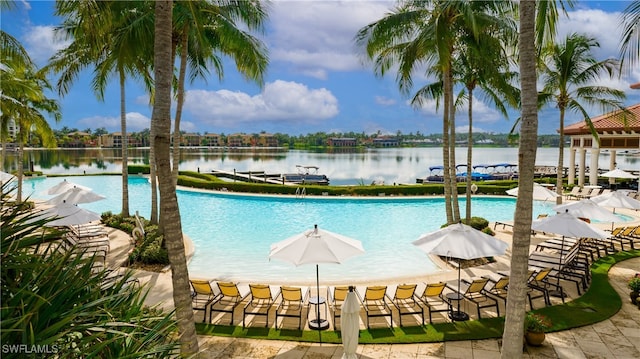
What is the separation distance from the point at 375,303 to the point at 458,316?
189cm

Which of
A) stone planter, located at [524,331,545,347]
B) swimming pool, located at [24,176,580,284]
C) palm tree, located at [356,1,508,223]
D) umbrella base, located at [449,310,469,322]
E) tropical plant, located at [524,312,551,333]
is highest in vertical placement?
palm tree, located at [356,1,508,223]

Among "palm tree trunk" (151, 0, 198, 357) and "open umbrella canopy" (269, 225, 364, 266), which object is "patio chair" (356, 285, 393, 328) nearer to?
"open umbrella canopy" (269, 225, 364, 266)

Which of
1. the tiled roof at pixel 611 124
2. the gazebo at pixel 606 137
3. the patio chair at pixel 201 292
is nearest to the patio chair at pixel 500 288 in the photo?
the patio chair at pixel 201 292

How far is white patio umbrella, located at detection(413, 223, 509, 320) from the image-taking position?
26.7ft

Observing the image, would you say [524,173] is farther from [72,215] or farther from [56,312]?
[72,215]

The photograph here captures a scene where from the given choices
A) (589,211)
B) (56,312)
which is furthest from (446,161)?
(56,312)

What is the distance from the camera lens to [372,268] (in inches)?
502

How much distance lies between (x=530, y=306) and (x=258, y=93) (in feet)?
32.5

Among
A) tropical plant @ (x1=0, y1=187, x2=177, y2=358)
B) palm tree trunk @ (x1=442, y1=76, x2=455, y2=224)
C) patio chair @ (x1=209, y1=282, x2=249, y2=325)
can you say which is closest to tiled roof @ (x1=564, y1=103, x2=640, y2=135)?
palm tree trunk @ (x1=442, y1=76, x2=455, y2=224)

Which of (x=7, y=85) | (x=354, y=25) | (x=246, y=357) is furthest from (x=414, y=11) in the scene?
(x=7, y=85)

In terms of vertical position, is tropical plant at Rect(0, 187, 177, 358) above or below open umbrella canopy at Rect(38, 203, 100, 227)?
above

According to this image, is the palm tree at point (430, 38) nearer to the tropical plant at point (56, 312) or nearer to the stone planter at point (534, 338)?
the stone planter at point (534, 338)

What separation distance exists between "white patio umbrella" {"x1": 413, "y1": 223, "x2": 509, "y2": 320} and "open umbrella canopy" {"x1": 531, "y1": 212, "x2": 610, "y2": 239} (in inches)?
101

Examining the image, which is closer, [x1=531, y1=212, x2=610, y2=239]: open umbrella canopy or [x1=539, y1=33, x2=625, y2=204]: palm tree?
[x1=531, y1=212, x2=610, y2=239]: open umbrella canopy
